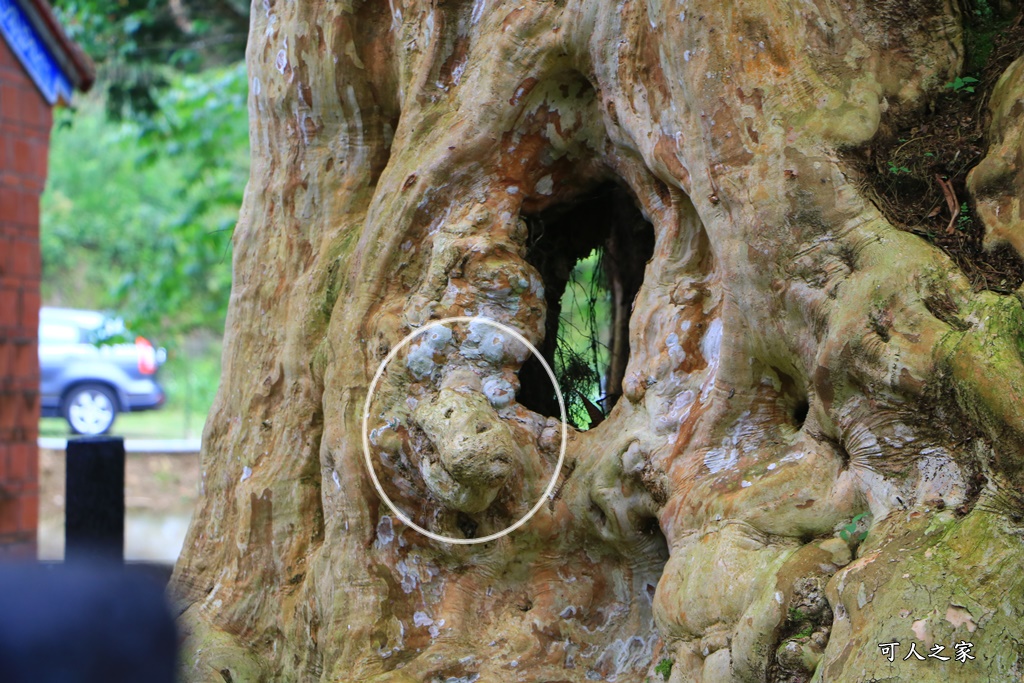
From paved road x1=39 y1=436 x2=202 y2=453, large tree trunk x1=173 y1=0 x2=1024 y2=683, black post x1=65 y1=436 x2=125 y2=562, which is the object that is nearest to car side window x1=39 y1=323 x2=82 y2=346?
paved road x1=39 y1=436 x2=202 y2=453

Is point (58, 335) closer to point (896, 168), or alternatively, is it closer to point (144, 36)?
point (144, 36)

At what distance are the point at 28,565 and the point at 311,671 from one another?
2706mm

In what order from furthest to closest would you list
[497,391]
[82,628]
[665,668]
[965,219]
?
[497,391] < [665,668] < [965,219] < [82,628]

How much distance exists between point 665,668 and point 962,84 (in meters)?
2.05

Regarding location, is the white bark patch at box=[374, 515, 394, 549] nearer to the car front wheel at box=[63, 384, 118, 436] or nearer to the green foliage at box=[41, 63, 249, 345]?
the green foliage at box=[41, 63, 249, 345]

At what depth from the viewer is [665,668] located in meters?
3.29

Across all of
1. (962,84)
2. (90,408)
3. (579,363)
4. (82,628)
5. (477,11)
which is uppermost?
(477,11)

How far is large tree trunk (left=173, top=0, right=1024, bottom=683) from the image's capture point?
9.20ft

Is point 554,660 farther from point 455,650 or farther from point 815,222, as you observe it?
point 815,222

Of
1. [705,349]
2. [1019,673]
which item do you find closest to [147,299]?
[705,349]

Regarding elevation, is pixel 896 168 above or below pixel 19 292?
above

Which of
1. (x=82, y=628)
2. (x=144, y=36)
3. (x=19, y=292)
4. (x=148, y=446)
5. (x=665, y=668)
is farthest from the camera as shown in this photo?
(x=148, y=446)

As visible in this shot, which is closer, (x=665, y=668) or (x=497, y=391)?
(x=665, y=668)

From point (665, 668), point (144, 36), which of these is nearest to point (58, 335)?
point (144, 36)
